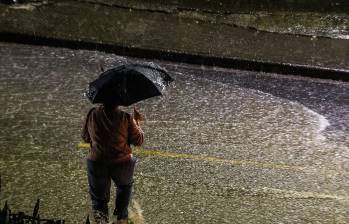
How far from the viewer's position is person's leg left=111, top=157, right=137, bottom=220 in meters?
4.59

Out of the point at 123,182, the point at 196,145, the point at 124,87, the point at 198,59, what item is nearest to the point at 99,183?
the point at 123,182

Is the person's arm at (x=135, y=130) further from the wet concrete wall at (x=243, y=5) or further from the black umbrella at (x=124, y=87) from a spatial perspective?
the wet concrete wall at (x=243, y=5)

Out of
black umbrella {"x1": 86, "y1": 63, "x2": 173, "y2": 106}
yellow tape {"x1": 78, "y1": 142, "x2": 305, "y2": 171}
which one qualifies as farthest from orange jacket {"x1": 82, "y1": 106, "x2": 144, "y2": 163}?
yellow tape {"x1": 78, "y1": 142, "x2": 305, "y2": 171}

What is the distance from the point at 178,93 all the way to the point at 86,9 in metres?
3.95

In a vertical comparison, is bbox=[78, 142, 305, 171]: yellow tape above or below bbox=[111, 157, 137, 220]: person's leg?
below

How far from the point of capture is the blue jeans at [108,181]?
15.0 feet

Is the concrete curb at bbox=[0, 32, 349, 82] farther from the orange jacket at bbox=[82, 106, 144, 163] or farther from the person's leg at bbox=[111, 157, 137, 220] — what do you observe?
the orange jacket at bbox=[82, 106, 144, 163]

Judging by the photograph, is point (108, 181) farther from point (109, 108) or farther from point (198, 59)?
point (198, 59)

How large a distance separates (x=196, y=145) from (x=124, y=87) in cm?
300

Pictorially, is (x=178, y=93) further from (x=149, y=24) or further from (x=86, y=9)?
(x=86, y=9)

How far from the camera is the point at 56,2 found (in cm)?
1149

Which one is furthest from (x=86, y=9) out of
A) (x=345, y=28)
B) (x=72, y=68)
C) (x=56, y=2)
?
(x=345, y=28)

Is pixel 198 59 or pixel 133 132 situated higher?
pixel 133 132

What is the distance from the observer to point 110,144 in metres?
4.43
